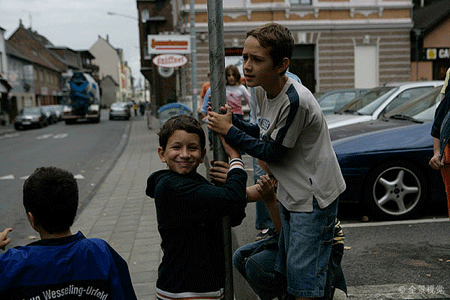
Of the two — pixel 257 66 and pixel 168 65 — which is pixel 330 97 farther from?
pixel 257 66

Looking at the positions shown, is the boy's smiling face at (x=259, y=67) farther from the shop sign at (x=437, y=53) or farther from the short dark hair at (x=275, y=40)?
the shop sign at (x=437, y=53)

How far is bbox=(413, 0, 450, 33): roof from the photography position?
1094 inches

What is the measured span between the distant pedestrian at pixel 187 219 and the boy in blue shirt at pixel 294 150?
0.45 ft

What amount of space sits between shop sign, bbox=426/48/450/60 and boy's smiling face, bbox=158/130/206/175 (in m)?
27.7

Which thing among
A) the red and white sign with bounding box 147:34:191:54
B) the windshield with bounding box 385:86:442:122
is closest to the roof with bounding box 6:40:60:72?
the red and white sign with bounding box 147:34:191:54

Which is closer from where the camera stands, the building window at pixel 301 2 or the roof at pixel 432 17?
the building window at pixel 301 2

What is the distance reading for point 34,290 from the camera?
6.09ft

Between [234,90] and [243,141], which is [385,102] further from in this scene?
[243,141]

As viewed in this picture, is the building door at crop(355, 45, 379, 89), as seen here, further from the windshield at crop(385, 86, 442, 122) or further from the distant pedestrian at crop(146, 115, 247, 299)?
the distant pedestrian at crop(146, 115, 247, 299)

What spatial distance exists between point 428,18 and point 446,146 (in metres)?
29.6

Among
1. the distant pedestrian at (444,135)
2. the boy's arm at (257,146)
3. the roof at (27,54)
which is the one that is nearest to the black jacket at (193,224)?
the boy's arm at (257,146)

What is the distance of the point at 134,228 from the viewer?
6359mm

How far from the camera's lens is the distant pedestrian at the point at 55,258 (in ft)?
6.06

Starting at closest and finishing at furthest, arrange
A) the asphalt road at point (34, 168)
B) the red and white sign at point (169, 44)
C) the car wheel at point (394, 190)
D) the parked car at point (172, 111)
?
the car wheel at point (394, 190) → the asphalt road at point (34, 168) → the red and white sign at point (169, 44) → the parked car at point (172, 111)
